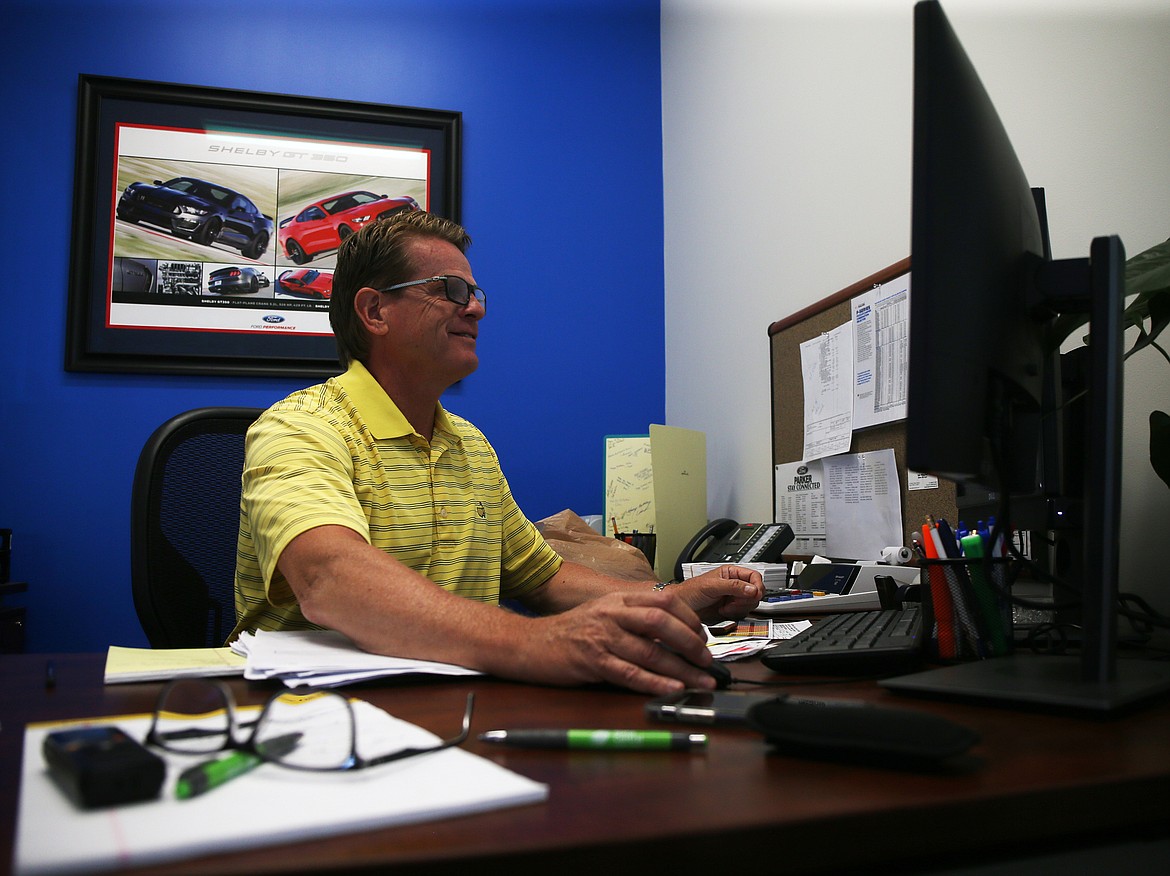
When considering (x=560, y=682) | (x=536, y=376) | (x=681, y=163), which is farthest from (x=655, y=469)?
(x=560, y=682)

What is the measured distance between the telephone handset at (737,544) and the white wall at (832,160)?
0.70 feet

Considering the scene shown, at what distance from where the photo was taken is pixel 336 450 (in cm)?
118

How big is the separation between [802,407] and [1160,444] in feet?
2.83

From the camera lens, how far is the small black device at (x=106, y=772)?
383mm

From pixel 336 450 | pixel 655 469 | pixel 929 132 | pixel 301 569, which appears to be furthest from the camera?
pixel 655 469

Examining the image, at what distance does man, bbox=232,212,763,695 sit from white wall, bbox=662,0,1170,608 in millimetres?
686

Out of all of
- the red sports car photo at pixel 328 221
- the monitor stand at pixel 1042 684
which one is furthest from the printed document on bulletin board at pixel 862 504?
the red sports car photo at pixel 328 221

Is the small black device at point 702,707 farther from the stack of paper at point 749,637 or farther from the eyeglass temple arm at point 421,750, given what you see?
the stack of paper at point 749,637

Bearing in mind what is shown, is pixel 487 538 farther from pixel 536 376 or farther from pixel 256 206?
pixel 256 206

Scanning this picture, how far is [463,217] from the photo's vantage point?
2533 mm

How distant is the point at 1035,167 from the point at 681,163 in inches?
56.4

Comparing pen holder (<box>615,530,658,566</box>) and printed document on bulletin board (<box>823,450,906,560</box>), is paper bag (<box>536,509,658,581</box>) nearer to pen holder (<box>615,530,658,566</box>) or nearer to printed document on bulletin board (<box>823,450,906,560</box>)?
pen holder (<box>615,530,658,566</box>)

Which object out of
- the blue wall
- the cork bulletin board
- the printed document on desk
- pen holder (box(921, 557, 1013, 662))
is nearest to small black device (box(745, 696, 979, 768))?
the printed document on desk

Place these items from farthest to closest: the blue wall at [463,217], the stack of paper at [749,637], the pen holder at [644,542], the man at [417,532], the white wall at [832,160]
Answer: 1. the blue wall at [463,217]
2. the pen holder at [644,542]
3. the white wall at [832,160]
4. the stack of paper at [749,637]
5. the man at [417,532]
